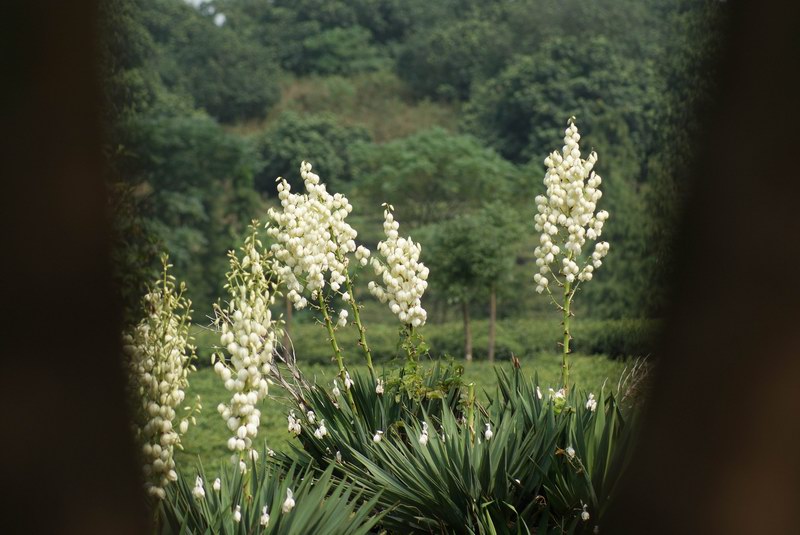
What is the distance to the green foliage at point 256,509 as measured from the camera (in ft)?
10.1

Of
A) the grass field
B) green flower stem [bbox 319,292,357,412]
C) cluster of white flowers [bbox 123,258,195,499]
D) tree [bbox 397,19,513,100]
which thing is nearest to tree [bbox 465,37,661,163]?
tree [bbox 397,19,513,100]

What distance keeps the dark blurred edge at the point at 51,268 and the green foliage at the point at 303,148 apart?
2659cm

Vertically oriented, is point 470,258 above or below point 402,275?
below

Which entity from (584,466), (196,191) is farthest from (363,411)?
(196,191)

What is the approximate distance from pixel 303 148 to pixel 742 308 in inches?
1075

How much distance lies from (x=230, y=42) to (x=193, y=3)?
509 cm

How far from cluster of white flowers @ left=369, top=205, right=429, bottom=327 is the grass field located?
3820 mm

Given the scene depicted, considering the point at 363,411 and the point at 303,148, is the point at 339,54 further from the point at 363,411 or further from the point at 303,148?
the point at 363,411

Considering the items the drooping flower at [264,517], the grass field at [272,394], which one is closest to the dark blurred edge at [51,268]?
the drooping flower at [264,517]

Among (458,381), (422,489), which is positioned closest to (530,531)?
(422,489)

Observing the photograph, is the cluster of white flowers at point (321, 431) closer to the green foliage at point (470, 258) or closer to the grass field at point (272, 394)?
the grass field at point (272, 394)

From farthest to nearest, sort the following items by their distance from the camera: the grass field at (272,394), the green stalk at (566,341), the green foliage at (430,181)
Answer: the green foliage at (430,181) → the grass field at (272,394) → the green stalk at (566,341)

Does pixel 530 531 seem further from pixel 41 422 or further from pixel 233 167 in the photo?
pixel 233 167

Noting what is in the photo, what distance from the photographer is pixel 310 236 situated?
4.34 meters
